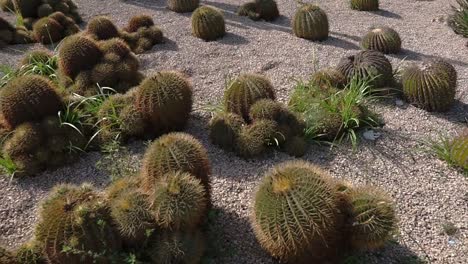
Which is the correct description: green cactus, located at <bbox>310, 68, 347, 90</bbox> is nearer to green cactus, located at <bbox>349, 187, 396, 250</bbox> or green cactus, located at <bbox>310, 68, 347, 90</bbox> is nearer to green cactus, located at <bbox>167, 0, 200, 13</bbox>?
green cactus, located at <bbox>349, 187, 396, 250</bbox>

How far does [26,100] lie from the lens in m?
4.31

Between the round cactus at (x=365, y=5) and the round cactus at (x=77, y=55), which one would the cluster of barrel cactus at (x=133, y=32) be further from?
the round cactus at (x=365, y=5)

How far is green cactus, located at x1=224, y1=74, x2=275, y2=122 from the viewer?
4.68 metres

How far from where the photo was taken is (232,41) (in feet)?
24.2

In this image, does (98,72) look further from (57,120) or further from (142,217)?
(142,217)

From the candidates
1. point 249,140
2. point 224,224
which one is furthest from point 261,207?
point 249,140

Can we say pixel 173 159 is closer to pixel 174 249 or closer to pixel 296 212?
pixel 174 249

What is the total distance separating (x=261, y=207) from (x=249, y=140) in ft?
4.73

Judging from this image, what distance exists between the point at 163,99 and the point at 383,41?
3.77 metres

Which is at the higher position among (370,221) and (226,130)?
(370,221)

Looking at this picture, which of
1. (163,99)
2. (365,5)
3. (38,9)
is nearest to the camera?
(163,99)

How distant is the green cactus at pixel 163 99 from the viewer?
447 cm

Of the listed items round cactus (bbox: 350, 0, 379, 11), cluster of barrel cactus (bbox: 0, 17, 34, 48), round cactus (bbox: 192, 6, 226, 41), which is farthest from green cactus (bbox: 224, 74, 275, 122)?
round cactus (bbox: 350, 0, 379, 11)

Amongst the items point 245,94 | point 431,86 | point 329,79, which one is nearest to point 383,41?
point 431,86
